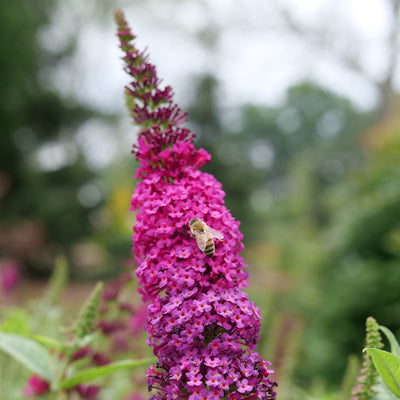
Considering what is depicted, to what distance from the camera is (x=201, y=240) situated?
1.17 meters

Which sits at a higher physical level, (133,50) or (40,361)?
(133,50)

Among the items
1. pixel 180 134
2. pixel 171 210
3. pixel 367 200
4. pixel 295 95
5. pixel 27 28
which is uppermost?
pixel 295 95

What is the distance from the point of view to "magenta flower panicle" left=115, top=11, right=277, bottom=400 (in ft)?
3.58

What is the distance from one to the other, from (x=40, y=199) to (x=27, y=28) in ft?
16.4

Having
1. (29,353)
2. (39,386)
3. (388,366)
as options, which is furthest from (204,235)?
(39,386)

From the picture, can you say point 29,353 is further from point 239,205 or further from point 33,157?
point 33,157

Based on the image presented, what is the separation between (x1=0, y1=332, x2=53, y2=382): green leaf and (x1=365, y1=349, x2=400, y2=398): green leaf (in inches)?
44.4

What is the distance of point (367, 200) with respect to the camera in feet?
16.0

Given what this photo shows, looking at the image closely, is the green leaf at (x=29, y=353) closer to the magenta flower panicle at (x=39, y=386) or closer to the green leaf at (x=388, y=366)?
the magenta flower panicle at (x=39, y=386)

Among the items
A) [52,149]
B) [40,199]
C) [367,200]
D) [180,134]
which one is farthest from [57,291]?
[52,149]

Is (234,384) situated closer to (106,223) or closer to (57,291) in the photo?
(57,291)

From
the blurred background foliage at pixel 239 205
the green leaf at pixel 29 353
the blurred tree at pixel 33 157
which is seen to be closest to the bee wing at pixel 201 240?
the green leaf at pixel 29 353

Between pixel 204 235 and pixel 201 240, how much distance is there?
18 mm

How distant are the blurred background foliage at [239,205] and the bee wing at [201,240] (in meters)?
1.72
